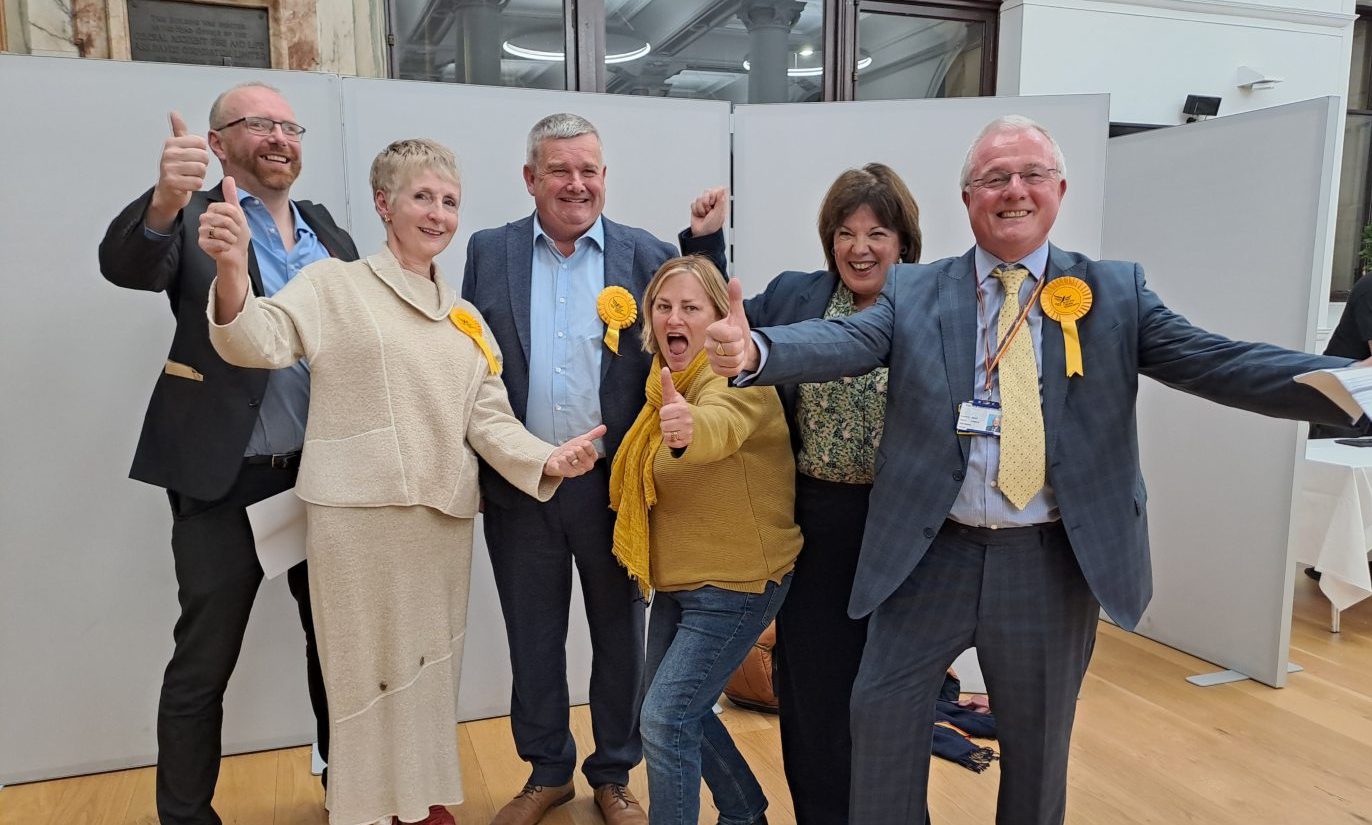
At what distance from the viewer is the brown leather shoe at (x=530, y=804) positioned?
2451mm

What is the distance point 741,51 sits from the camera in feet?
17.8

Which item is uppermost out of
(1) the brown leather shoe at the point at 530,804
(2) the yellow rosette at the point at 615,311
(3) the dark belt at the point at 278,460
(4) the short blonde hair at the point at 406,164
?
(4) the short blonde hair at the point at 406,164

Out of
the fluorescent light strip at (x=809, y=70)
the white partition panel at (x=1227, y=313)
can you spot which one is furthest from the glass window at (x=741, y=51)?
the white partition panel at (x=1227, y=313)

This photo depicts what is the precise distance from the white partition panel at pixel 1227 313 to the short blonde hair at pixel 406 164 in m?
3.02

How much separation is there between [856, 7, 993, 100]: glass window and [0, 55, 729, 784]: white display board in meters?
3.13

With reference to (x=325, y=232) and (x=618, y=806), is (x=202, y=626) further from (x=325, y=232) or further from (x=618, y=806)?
(x=618, y=806)

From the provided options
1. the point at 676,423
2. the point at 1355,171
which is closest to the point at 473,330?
the point at 676,423

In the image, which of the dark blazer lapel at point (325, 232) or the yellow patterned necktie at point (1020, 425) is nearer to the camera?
the yellow patterned necktie at point (1020, 425)

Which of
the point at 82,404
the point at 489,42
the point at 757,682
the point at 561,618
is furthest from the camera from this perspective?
the point at 489,42

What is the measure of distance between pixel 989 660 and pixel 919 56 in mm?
4798

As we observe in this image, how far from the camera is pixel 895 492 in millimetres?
1789

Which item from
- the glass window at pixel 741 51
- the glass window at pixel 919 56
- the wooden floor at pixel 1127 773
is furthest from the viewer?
the glass window at pixel 919 56

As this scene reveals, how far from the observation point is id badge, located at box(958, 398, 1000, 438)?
171 centimetres

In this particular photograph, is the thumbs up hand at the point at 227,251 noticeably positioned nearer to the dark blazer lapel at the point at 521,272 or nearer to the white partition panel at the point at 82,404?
the dark blazer lapel at the point at 521,272
